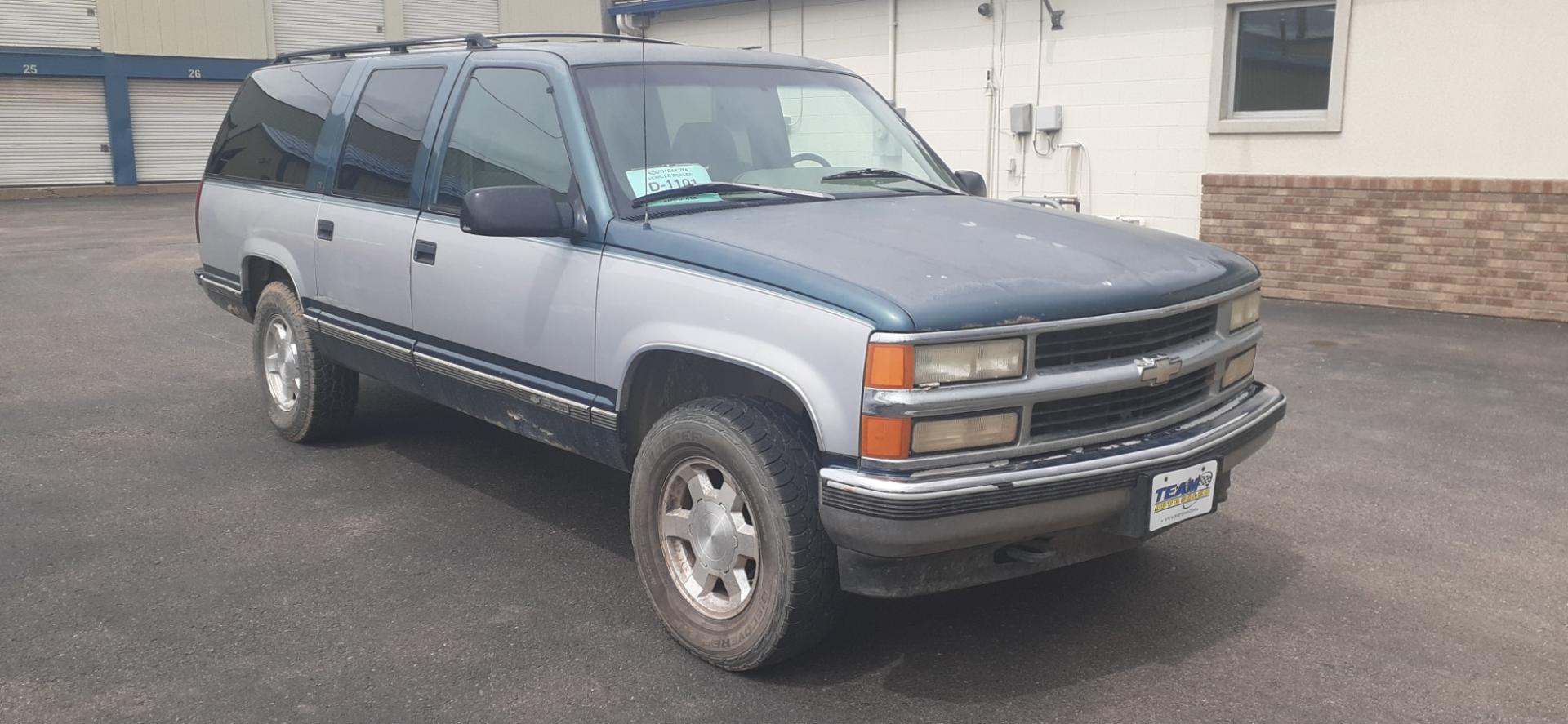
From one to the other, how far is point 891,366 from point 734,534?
2.65 ft

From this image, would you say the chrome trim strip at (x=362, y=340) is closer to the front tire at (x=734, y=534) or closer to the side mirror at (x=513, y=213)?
the side mirror at (x=513, y=213)

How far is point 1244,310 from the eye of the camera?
4254mm

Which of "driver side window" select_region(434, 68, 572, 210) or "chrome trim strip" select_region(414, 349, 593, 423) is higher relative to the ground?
"driver side window" select_region(434, 68, 572, 210)

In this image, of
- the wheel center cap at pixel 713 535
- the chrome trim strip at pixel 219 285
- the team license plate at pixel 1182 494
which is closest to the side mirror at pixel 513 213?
the wheel center cap at pixel 713 535

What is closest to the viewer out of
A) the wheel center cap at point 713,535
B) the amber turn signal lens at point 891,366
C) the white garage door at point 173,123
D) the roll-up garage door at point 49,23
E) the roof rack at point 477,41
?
the amber turn signal lens at point 891,366

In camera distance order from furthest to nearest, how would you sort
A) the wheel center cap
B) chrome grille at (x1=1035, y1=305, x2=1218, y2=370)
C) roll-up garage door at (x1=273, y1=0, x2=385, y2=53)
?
roll-up garage door at (x1=273, y1=0, x2=385, y2=53) → the wheel center cap → chrome grille at (x1=1035, y1=305, x2=1218, y2=370)

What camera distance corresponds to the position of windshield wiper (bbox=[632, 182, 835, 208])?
13.9 feet

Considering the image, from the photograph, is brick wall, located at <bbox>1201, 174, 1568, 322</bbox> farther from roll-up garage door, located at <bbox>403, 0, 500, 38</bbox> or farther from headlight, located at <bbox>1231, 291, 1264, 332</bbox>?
roll-up garage door, located at <bbox>403, 0, 500, 38</bbox>

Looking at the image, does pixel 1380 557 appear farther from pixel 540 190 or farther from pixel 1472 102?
pixel 1472 102

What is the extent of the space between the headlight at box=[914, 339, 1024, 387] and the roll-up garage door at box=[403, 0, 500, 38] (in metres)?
32.1

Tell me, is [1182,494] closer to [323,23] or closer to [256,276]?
[256,276]

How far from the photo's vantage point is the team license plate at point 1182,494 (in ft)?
11.8

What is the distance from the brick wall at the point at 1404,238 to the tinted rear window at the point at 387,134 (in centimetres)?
855

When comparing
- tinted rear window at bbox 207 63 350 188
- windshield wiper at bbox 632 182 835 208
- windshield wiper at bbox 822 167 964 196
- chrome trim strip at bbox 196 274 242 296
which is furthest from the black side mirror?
chrome trim strip at bbox 196 274 242 296
